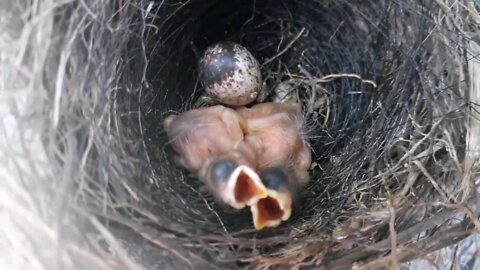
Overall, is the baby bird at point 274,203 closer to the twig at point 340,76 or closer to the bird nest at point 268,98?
the bird nest at point 268,98

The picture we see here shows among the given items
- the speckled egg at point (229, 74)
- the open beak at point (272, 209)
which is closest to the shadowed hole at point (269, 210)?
the open beak at point (272, 209)

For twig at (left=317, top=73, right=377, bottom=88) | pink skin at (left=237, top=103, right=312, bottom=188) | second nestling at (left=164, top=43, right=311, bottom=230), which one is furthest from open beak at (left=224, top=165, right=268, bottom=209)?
twig at (left=317, top=73, right=377, bottom=88)

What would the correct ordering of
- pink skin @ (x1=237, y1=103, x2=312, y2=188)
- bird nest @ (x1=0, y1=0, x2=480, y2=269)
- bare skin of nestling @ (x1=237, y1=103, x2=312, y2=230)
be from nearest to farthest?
bird nest @ (x1=0, y1=0, x2=480, y2=269) → bare skin of nestling @ (x1=237, y1=103, x2=312, y2=230) → pink skin @ (x1=237, y1=103, x2=312, y2=188)

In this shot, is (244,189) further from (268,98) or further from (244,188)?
(268,98)

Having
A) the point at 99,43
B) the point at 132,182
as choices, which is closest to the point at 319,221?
the point at 132,182

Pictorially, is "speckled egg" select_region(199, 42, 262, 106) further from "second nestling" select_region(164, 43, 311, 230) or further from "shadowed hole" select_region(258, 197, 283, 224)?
"shadowed hole" select_region(258, 197, 283, 224)

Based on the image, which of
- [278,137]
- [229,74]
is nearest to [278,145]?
[278,137]
